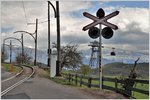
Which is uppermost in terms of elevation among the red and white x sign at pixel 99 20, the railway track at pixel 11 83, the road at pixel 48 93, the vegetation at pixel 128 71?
the red and white x sign at pixel 99 20

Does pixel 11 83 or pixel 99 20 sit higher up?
pixel 99 20

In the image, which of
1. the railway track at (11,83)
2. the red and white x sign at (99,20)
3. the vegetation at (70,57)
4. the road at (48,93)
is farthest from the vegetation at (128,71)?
the red and white x sign at (99,20)

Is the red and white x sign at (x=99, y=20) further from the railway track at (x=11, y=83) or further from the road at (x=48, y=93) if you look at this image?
the railway track at (x=11, y=83)

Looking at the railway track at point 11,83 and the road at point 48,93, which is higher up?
the road at point 48,93

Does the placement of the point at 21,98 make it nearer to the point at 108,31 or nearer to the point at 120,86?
the point at 108,31

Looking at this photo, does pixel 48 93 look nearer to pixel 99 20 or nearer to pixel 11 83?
pixel 99 20

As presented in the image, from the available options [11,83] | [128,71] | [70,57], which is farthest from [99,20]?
[128,71]

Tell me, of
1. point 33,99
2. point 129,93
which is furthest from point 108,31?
point 33,99

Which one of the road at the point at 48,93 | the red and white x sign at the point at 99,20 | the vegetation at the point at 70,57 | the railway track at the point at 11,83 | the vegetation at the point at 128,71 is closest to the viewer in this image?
the road at the point at 48,93

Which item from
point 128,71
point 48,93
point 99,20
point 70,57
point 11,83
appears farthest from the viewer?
point 128,71

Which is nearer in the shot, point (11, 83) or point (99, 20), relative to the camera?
point (99, 20)

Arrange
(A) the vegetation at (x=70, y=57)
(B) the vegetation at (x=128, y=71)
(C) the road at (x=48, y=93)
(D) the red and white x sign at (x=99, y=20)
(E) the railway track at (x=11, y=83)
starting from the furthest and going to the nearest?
(A) the vegetation at (x=70, y=57) → (B) the vegetation at (x=128, y=71) → (E) the railway track at (x=11, y=83) → (D) the red and white x sign at (x=99, y=20) → (C) the road at (x=48, y=93)

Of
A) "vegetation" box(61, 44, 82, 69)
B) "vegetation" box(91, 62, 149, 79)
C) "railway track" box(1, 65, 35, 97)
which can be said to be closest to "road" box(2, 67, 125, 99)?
"railway track" box(1, 65, 35, 97)

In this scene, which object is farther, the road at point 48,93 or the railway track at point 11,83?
the railway track at point 11,83
